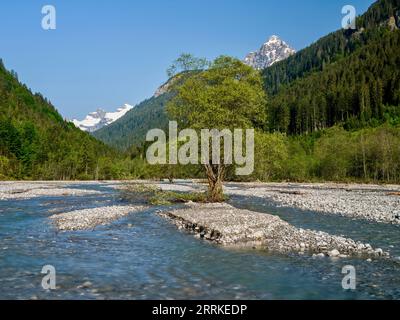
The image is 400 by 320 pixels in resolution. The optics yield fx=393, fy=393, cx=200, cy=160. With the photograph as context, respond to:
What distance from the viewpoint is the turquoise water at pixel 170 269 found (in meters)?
13.8

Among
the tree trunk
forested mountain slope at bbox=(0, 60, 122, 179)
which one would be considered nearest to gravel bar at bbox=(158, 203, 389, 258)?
the tree trunk

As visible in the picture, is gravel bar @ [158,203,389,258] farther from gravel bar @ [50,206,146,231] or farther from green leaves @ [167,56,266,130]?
green leaves @ [167,56,266,130]

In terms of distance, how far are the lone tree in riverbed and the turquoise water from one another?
71.2ft

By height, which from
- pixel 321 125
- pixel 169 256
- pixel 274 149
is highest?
pixel 321 125

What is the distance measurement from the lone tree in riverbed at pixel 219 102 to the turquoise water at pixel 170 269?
21.7 meters

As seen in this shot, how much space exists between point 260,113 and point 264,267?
106 ft

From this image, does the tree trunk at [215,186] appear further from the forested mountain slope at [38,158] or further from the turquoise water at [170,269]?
the forested mountain slope at [38,158]

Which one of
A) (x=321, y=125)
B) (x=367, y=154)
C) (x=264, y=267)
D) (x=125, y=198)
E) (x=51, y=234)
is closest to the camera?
(x=264, y=267)

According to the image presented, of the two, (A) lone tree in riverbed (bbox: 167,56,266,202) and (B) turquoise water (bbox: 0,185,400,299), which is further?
(A) lone tree in riverbed (bbox: 167,56,266,202)

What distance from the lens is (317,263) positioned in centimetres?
1766

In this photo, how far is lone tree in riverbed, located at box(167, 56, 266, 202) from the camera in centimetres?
4516

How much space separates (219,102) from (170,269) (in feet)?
102

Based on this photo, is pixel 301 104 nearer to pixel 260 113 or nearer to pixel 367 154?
pixel 367 154

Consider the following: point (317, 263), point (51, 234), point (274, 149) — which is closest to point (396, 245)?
point (317, 263)
